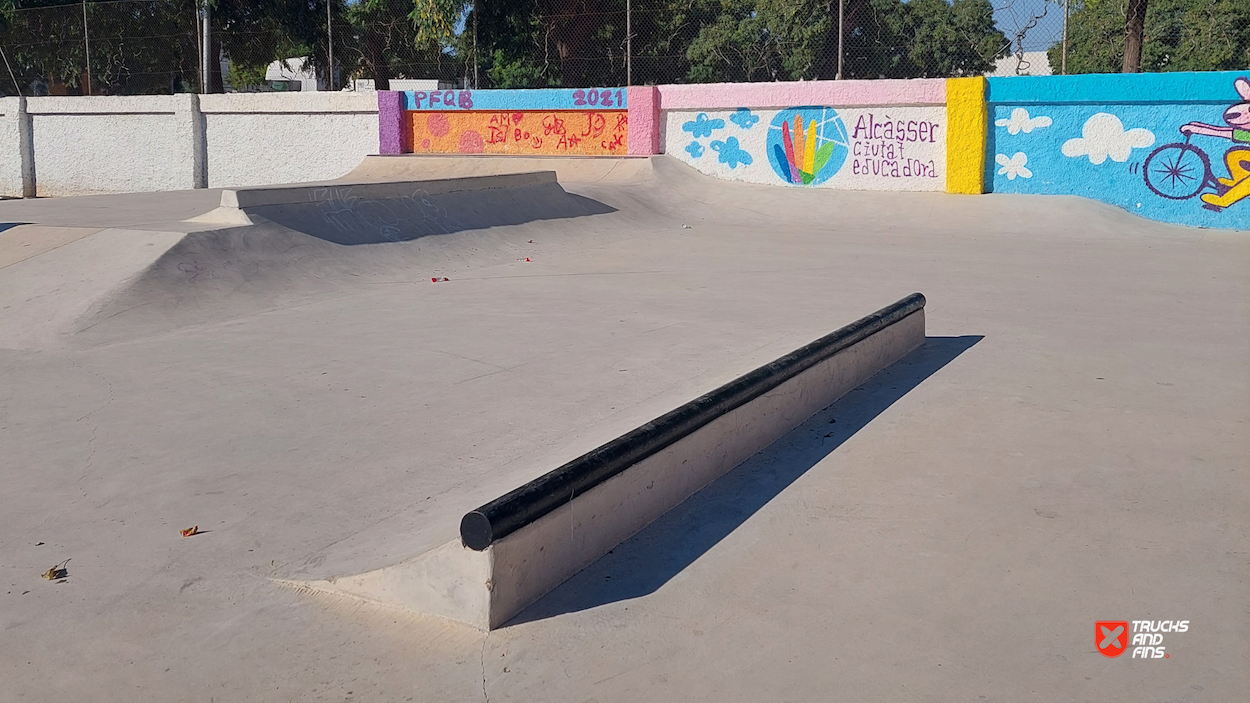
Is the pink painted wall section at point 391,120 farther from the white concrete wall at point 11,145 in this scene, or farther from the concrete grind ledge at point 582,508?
the concrete grind ledge at point 582,508

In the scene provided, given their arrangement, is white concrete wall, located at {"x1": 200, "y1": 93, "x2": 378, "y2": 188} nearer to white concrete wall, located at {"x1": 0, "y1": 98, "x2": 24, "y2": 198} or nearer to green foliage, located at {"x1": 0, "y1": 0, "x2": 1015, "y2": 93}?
green foliage, located at {"x1": 0, "y1": 0, "x2": 1015, "y2": 93}

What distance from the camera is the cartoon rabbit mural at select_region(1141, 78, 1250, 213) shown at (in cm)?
1326

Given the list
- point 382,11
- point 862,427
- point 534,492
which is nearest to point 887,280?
point 862,427

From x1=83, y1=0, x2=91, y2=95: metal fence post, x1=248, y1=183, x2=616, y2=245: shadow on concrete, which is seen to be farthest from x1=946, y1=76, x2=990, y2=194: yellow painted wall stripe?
x1=83, y1=0, x2=91, y2=95: metal fence post

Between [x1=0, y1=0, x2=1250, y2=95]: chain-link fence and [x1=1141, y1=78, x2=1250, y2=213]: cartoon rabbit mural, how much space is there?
7.25 feet

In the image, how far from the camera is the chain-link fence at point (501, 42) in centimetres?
1877

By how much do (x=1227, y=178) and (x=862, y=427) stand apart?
37.2ft

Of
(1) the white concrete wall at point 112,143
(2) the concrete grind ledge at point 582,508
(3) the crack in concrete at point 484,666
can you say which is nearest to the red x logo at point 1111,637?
(2) the concrete grind ledge at point 582,508

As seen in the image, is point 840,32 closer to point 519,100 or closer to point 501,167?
point 501,167

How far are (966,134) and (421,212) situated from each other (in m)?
8.46

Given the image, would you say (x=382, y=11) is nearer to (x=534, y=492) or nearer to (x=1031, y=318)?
(x=1031, y=318)

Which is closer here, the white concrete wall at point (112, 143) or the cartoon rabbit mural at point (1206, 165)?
the cartoon rabbit mural at point (1206, 165)

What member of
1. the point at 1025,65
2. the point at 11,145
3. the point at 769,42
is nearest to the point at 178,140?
the point at 11,145

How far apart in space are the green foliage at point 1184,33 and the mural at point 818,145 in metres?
19.0
